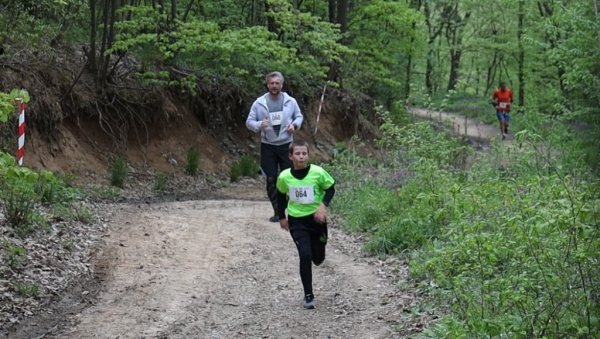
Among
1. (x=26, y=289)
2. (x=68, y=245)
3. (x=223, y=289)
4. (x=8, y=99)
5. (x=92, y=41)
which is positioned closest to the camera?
(x=8, y=99)

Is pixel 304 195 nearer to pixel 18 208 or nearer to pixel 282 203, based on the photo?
pixel 282 203

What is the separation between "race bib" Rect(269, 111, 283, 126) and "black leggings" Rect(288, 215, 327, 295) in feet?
11.3

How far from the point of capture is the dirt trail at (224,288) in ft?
21.3

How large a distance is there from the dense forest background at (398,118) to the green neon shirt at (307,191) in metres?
1.08

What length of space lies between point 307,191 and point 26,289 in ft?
9.44

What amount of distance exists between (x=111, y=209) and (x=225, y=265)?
389cm

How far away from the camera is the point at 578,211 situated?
15.3 feet

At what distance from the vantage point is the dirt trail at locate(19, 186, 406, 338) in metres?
6.50

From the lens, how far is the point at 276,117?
34.2 feet

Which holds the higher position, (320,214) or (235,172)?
(320,214)

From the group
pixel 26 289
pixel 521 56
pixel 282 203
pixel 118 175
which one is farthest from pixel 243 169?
pixel 521 56

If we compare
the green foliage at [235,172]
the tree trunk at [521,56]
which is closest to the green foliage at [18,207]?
the green foliage at [235,172]

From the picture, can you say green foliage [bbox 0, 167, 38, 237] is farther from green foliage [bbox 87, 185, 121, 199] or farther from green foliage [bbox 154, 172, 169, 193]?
green foliage [bbox 154, 172, 169, 193]

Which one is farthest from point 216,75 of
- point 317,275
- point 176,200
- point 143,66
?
point 317,275
